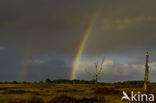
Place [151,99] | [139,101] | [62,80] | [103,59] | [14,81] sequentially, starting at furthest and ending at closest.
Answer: [62,80], [14,81], [103,59], [151,99], [139,101]

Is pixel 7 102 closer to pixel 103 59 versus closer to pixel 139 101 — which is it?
pixel 139 101

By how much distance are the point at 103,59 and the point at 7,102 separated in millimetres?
34315

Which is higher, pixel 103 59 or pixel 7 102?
pixel 103 59

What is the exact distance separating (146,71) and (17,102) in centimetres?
2115

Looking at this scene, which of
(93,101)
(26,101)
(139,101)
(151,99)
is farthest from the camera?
(151,99)

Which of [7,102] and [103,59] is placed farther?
[103,59]

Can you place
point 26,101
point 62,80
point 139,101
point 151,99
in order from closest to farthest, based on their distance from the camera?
point 26,101
point 139,101
point 151,99
point 62,80

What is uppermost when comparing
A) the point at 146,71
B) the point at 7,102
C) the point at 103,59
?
the point at 103,59

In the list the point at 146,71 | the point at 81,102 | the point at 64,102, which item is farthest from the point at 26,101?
the point at 146,71

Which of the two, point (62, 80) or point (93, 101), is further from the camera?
point (62, 80)

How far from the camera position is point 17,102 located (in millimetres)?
Answer: 32656

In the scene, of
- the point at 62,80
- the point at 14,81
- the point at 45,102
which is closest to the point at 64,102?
the point at 45,102

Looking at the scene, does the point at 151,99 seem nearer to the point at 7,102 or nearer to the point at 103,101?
the point at 103,101

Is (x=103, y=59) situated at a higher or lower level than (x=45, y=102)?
higher
